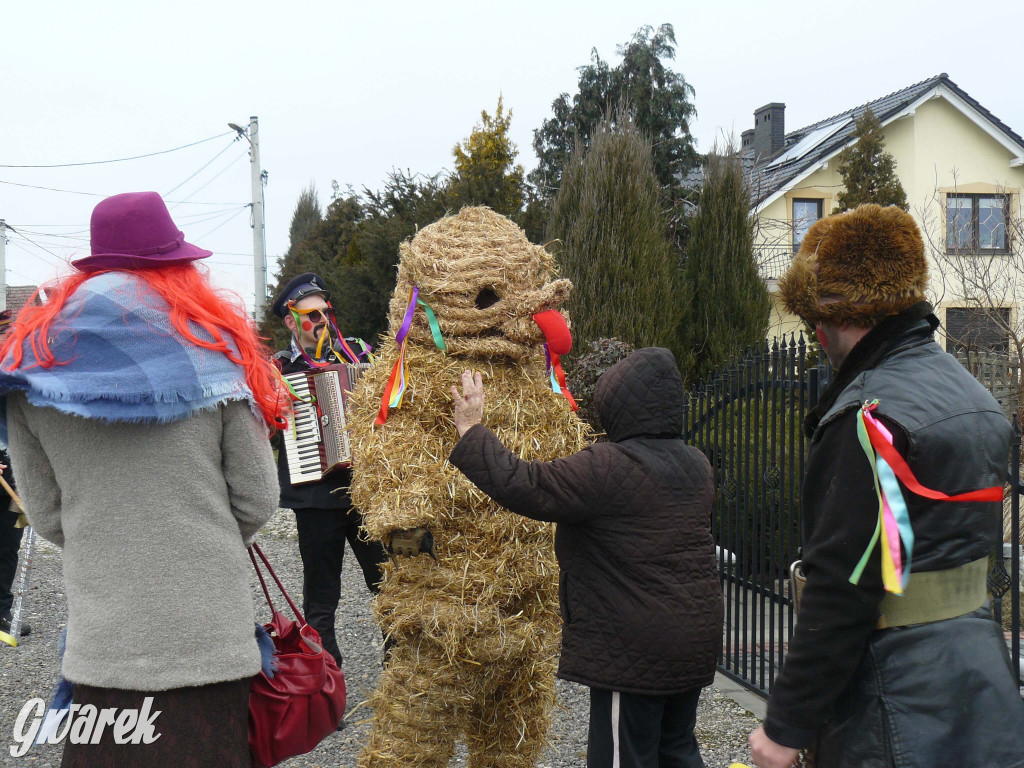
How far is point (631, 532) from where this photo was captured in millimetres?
2643

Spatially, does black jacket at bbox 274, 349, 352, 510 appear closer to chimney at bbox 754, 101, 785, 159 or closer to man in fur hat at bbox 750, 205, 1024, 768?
man in fur hat at bbox 750, 205, 1024, 768

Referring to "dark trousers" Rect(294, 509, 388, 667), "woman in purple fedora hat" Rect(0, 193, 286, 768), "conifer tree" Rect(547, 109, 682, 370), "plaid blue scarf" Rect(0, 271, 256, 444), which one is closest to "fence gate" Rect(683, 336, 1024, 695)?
"dark trousers" Rect(294, 509, 388, 667)

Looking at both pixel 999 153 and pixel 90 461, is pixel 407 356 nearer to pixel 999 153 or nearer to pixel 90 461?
pixel 90 461

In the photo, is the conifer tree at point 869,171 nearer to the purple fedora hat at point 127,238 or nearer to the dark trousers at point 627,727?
the dark trousers at point 627,727

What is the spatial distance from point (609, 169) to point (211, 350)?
791 centimetres

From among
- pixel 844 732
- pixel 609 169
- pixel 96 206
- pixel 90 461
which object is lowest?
pixel 844 732

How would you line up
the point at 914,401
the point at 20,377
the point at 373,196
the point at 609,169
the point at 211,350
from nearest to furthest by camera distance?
1. the point at 914,401
2. the point at 20,377
3. the point at 211,350
4. the point at 609,169
5. the point at 373,196

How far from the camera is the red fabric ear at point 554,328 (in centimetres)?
335

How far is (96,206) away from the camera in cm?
218

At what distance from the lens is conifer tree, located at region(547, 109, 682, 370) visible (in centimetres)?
927

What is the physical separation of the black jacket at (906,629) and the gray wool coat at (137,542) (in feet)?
4.35

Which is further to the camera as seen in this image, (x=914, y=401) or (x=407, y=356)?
(x=407, y=356)

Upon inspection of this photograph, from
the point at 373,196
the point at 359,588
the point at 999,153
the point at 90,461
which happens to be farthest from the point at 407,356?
the point at 999,153

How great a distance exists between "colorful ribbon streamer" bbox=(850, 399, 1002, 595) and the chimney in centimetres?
2185
